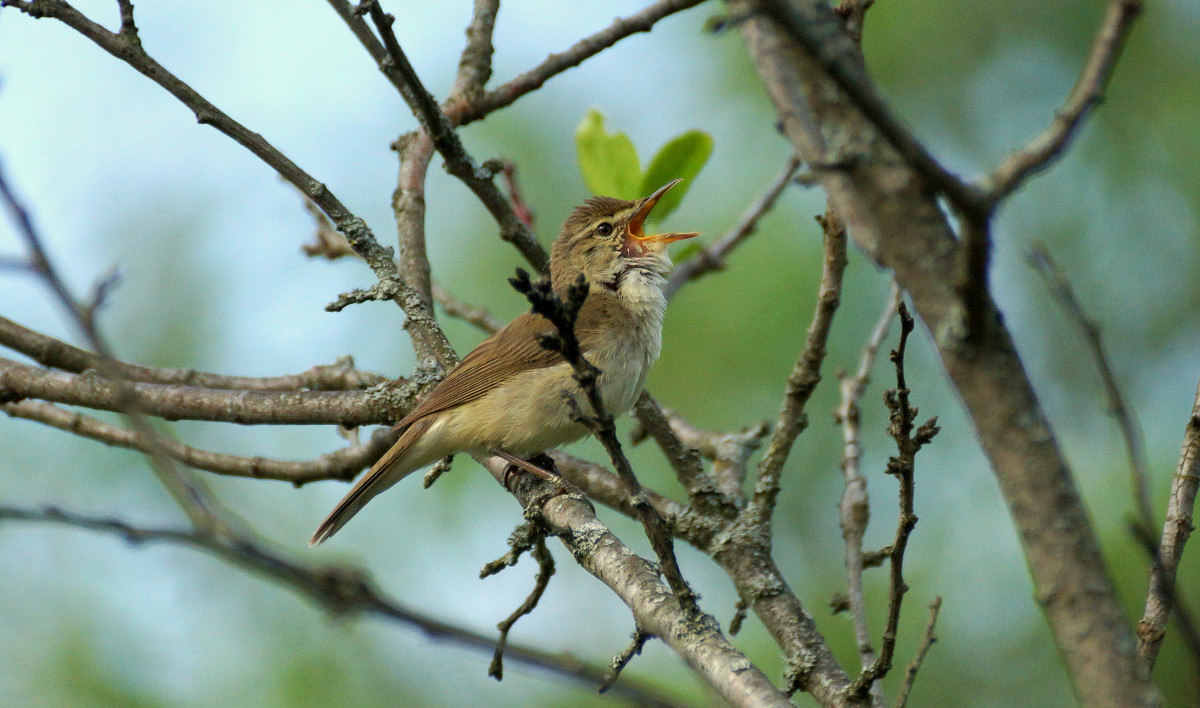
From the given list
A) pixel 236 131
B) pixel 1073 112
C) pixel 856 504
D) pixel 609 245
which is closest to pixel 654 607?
pixel 856 504

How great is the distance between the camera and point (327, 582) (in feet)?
3.87

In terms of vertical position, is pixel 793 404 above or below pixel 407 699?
above

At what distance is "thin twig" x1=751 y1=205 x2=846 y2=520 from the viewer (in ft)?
11.8

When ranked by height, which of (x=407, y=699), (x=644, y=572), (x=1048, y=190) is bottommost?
(x=644, y=572)

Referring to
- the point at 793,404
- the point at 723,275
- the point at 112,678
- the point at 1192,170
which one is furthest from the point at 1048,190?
the point at 112,678

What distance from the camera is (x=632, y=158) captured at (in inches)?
193

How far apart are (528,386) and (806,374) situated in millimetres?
1413

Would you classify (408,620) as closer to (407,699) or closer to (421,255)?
(421,255)

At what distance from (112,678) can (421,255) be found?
185 inches

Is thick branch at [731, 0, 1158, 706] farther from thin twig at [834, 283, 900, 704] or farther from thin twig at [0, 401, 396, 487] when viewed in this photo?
thin twig at [0, 401, 396, 487]

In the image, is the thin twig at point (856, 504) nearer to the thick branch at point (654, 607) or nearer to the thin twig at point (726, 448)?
the thin twig at point (726, 448)

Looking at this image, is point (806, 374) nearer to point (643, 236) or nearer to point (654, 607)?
point (654, 607)

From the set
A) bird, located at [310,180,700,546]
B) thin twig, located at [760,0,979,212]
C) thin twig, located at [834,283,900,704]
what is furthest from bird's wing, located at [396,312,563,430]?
thin twig, located at [760,0,979,212]

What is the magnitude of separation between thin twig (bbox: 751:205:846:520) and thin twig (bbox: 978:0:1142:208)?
222 centimetres
